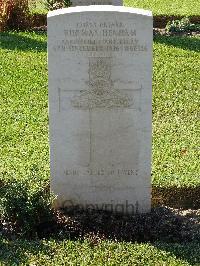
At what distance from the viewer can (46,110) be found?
30.7 feet

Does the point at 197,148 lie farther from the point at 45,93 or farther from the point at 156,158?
the point at 45,93

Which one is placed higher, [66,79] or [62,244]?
[66,79]

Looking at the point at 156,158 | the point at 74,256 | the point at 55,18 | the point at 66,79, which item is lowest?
the point at 74,256

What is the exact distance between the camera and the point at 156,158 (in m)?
7.71

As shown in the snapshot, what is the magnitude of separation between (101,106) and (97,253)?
1.40 meters

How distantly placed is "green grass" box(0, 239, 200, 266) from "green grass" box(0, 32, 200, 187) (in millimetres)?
919

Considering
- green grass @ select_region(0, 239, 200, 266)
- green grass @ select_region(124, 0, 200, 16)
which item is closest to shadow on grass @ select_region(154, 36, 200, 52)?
green grass @ select_region(124, 0, 200, 16)

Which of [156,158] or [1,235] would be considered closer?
[1,235]

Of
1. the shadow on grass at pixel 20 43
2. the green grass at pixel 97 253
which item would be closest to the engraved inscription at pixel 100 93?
the green grass at pixel 97 253

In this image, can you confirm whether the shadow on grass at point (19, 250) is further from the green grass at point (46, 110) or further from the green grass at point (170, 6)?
the green grass at point (170, 6)

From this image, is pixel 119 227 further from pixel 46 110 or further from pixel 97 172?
pixel 46 110

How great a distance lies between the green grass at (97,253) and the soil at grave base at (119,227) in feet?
0.48

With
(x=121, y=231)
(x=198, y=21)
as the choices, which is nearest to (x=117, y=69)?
(x=121, y=231)

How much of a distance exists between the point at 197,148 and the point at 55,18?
9.74ft
